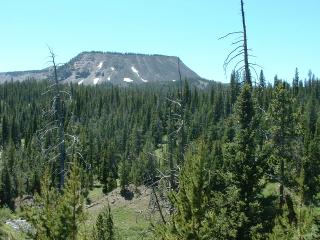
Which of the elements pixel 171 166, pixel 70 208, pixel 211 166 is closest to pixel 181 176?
pixel 171 166

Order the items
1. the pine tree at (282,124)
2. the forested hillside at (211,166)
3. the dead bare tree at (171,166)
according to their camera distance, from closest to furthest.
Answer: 1. the forested hillside at (211,166)
2. the dead bare tree at (171,166)
3. the pine tree at (282,124)

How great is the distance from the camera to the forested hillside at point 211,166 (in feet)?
53.6

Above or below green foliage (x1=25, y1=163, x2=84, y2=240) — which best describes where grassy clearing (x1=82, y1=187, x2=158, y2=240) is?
below

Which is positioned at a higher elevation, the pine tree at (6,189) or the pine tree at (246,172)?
the pine tree at (246,172)

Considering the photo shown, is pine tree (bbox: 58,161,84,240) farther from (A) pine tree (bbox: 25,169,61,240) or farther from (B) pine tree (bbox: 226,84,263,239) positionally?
(B) pine tree (bbox: 226,84,263,239)

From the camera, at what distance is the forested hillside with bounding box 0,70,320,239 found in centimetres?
1633

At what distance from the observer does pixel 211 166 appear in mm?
32219

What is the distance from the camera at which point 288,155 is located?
45.6 m

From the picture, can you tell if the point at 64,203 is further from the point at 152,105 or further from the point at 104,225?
the point at 152,105

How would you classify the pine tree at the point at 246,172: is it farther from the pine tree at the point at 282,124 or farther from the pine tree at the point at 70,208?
the pine tree at the point at 282,124

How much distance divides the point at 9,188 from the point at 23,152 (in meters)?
28.4

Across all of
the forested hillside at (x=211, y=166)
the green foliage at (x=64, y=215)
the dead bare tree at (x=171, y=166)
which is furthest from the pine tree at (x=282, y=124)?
the green foliage at (x=64, y=215)

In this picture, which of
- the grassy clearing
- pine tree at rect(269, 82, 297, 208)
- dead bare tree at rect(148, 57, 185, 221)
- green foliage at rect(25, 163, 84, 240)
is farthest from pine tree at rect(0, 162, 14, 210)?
green foliage at rect(25, 163, 84, 240)

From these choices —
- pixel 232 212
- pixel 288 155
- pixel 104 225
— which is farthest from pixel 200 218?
pixel 288 155
